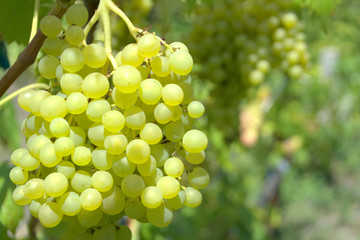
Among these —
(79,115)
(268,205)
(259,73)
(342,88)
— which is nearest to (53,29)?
(79,115)

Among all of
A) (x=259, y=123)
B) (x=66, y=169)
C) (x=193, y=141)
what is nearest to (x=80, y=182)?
(x=66, y=169)

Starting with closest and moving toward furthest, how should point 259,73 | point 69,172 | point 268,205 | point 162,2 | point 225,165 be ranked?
point 69,172 → point 259,73 → point 162,2 → point 225,165 → point 268,205

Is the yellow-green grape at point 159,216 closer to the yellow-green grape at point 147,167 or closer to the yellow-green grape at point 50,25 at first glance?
the yellow-green grape at point 147,167

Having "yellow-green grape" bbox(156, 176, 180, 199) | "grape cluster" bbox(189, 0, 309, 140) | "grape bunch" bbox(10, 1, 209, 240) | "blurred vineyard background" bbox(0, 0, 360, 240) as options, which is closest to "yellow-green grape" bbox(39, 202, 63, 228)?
"grape bunch" bbox(10, 1, 209, 240)

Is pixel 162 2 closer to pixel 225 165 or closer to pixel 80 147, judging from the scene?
pixel 225 165

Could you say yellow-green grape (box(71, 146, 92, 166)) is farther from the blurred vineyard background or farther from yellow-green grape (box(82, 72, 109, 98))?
the blurred vineyard background

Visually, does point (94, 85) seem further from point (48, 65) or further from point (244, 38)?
point (244, 38)
